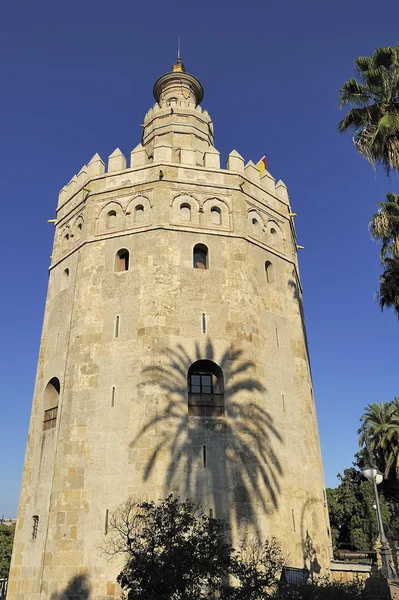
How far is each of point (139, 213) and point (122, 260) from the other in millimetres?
1904

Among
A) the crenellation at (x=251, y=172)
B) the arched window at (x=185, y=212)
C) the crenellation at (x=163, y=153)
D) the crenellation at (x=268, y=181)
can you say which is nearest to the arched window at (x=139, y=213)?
the arched window at (x=185, y=212)

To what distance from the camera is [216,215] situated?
18719 millimetres

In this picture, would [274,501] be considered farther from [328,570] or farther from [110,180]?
[110,180]

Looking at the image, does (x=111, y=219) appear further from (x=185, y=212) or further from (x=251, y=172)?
(x=251, y=172)

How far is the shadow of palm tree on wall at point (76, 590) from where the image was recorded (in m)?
13.3

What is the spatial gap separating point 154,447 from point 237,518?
3104 mm

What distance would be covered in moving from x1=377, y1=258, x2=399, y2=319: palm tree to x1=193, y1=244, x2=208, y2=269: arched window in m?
6.40

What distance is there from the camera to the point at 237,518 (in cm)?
1406

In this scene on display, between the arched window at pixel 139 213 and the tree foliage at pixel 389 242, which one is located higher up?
the arched window at pixel 139 213

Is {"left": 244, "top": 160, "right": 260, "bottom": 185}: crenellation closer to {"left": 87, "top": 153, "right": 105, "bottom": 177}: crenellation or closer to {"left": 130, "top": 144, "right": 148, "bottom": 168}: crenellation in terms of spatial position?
{"left": 130, "top": 144, "right": 148, "bottom": 168}: crenellation

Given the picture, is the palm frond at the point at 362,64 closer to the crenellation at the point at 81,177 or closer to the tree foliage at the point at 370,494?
the crenellation at the point at 81,177

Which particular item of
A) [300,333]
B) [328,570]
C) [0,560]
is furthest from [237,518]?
[0,560]

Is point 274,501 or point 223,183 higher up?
point 223,183

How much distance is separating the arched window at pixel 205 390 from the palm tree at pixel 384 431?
823 inches
